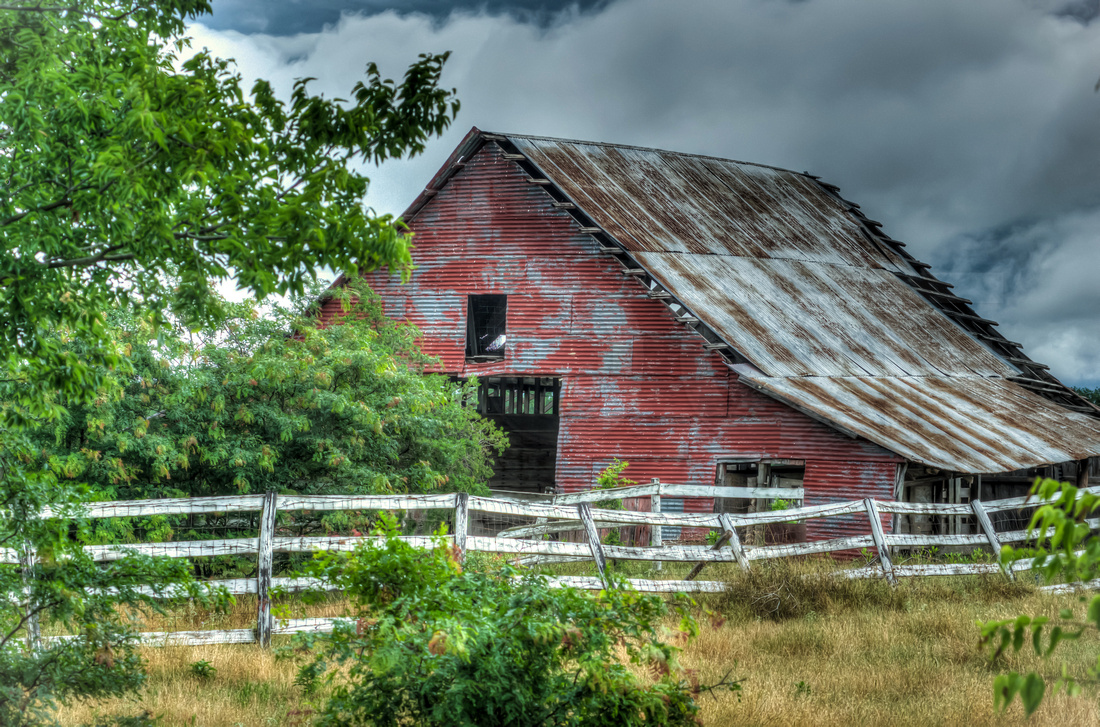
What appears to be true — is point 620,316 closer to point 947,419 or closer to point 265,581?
point 947,419

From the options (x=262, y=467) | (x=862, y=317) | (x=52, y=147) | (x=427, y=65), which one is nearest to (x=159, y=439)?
(x=262, y=467)

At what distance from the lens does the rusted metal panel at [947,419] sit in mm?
16461

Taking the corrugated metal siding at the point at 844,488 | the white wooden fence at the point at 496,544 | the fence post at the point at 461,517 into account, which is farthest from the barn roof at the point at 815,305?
the fence post at the point at 461,517

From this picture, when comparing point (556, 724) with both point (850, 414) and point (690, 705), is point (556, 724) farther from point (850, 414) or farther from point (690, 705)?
point (850, 414)

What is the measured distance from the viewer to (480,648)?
452 cm

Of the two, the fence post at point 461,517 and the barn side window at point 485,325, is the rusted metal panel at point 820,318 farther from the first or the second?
the fence post at point 461,517

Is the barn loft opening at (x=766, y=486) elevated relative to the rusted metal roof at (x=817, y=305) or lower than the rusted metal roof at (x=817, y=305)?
lower

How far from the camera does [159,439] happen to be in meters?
12.0

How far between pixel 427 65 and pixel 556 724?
3972 mm

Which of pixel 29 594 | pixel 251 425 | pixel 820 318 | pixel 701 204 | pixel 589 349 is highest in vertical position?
pixel 701 204

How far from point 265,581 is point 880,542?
7259 millimetres

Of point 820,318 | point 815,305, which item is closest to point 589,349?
point 820,318

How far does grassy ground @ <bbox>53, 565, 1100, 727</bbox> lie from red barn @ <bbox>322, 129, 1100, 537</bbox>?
6256 millimetres

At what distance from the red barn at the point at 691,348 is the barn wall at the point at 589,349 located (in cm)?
4
